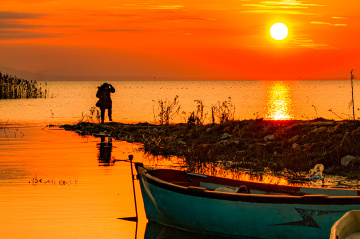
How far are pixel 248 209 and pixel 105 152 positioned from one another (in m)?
13.1

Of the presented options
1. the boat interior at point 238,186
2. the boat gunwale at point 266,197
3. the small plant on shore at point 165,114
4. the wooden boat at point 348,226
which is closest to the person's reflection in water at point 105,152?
the small plant on shore at point 165,114

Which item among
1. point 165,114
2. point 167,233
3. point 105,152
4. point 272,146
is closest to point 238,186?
point 167,233

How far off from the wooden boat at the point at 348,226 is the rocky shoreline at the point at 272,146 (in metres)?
8.53

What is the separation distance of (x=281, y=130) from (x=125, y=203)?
30.0 feet

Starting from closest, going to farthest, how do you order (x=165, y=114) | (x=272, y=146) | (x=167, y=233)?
1. (x=167, y=233)
2. (x=272, y=146)
3. (x=165, y=114)

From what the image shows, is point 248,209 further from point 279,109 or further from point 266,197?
point 279,109

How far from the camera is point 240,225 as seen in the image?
10.6m

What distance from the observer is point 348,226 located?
7.56 m

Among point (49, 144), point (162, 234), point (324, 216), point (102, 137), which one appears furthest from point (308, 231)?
point (102, 137)

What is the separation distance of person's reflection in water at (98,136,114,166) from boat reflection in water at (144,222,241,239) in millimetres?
7929

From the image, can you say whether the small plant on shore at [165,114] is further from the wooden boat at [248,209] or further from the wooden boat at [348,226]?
the wooden boat at [348,226]

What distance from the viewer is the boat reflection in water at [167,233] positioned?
442 inches

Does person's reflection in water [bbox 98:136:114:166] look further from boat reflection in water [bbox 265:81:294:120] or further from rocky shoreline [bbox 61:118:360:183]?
boat reflection in water [bbox 265:81:294:120]

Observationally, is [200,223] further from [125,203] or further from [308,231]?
[125,203]
